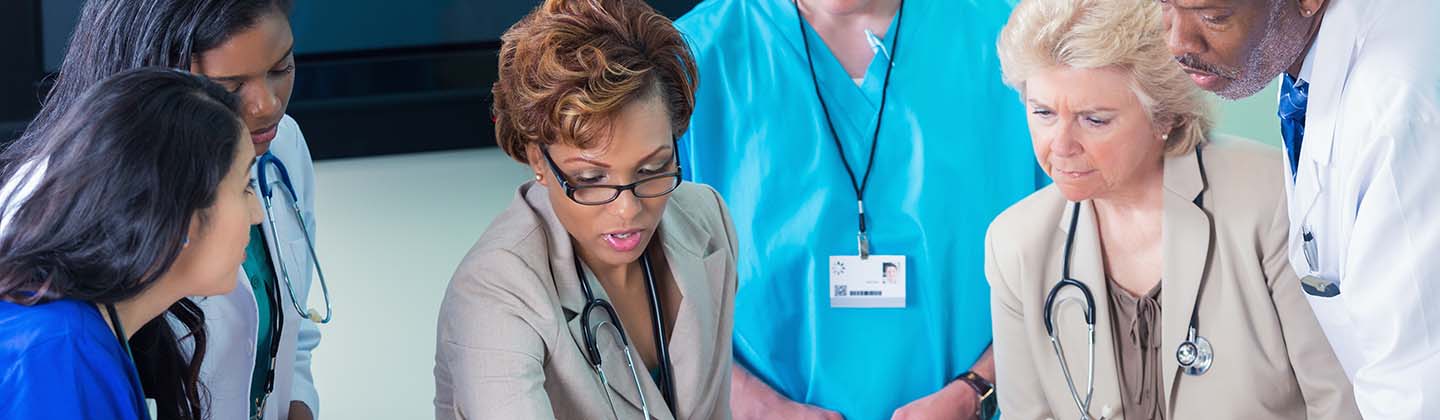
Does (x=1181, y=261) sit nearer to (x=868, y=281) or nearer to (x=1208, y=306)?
(x=1208, y=306)

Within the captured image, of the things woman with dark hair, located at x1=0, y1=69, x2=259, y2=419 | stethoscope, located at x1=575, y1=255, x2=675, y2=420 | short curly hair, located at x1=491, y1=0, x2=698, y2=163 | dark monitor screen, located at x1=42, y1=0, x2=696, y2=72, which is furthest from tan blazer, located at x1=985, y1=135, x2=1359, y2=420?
woman with dark hair, located at x1=0, y1=69, x2=259, y2=419

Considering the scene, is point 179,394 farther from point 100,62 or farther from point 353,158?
point 353,158

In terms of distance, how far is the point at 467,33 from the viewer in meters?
2.86

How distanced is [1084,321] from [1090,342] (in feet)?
0.14

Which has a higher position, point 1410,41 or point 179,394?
point 1410,41

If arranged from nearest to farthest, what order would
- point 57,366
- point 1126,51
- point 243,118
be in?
1. point 57,366
2. point 243,118
3. point 1126,51

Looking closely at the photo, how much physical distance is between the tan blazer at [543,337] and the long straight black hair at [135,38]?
17.0 inches

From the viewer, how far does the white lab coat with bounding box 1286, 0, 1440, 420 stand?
141cm

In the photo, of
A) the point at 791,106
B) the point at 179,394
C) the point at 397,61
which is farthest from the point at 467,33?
the point at 179,394

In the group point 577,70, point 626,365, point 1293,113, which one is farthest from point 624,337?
point 1293,113

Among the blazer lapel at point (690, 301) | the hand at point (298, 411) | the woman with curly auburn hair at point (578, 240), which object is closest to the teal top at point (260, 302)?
the hand at point (298, 411)

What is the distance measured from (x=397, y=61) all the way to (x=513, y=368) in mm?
1257

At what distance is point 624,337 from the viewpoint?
1.86 meters

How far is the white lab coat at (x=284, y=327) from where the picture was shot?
1901 millimetres
